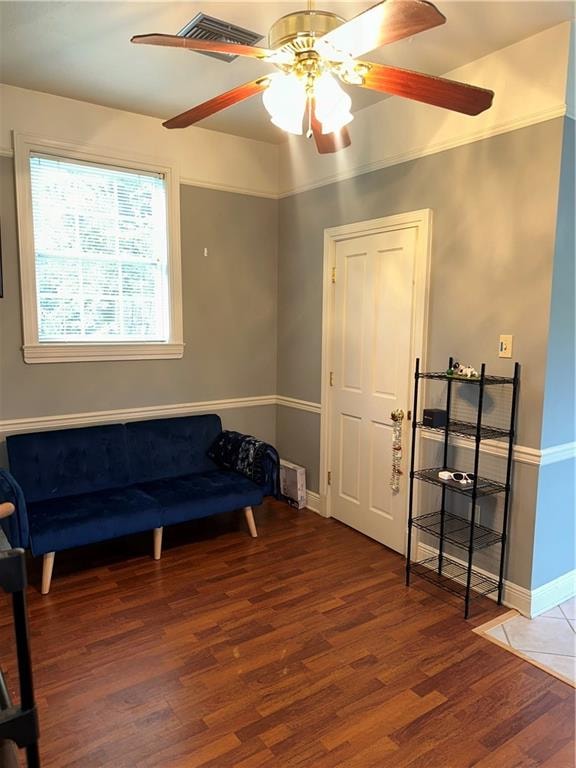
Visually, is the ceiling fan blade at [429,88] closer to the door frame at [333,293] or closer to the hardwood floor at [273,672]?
the door frame at [333,293]

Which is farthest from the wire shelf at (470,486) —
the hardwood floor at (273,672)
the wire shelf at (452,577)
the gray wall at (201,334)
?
the gray wall at (201,334)

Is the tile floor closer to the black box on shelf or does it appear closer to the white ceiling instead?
the black box on shelf

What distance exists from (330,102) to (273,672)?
89.8 inches

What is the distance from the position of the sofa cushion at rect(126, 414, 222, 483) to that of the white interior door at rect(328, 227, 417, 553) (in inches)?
37.9

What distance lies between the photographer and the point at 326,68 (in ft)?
5.60

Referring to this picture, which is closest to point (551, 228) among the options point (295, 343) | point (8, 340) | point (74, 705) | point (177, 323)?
point (295, 343)

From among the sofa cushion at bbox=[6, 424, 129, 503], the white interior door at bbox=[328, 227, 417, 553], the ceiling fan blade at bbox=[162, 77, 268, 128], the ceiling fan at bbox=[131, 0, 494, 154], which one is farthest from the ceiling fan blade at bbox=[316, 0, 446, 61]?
the sofa cushion at bbox=[6, 424, 129, 503]

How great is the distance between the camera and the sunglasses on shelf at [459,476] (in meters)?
2.77

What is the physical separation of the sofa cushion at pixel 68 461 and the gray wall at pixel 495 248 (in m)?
2.18

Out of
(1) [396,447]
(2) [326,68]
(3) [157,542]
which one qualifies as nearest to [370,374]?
(1) [396,447]

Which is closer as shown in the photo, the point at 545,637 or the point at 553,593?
the point at 545,637

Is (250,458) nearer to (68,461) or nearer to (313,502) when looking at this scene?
(313,502)

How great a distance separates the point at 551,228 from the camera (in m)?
2.47

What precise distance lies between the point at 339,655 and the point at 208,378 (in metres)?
2.33
